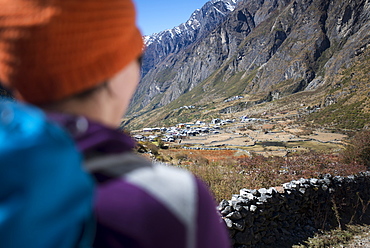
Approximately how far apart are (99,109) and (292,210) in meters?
8.55

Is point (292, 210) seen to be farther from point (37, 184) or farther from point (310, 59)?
point (310, 59)

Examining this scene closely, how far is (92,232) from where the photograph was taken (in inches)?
22.4

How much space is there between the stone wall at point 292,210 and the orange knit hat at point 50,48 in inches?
232

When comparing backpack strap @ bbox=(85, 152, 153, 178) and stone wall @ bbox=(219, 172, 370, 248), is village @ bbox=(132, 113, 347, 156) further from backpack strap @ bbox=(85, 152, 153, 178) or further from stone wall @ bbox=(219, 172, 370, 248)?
backpack strap @ bbox=(85, 152, 153, 178)

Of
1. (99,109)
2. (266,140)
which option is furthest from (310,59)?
(99,109)

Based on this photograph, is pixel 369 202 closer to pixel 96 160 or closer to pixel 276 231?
pixel 276 231

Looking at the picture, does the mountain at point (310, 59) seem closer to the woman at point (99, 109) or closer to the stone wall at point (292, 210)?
the stone wall at point (292, 210)

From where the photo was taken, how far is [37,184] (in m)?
0.43

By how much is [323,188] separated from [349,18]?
498 feet

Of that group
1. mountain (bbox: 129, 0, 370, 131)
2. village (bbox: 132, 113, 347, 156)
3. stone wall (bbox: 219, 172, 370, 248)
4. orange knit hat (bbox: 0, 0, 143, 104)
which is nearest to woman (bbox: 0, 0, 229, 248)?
orange knit hat (bbox: 0, 0, 143, 104)

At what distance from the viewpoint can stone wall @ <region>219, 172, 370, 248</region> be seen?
Answer: 6095mm

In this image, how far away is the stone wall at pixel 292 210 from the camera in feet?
20.0

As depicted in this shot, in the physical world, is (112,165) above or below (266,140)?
above

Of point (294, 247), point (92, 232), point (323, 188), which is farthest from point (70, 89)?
point (323, 188)
